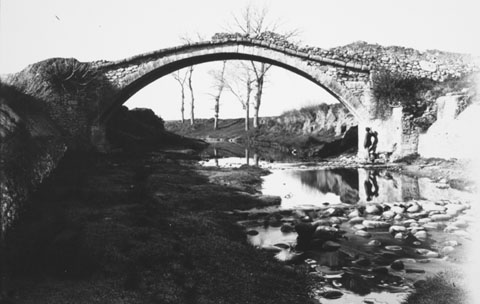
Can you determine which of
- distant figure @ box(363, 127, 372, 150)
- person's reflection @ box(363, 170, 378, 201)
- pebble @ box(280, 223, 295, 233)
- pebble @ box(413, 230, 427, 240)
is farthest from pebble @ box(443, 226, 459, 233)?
distant figure @ box(363, 127, 372, 150)

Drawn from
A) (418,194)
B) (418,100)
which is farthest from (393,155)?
(418,194)

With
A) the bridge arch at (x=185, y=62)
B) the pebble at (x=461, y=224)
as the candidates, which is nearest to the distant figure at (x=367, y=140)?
the bridge arch at (x=185, y=62)

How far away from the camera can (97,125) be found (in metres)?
17.2

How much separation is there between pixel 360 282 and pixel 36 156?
18.0 feet

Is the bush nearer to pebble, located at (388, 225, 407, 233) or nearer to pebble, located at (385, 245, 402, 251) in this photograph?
pebble, located at (388, 225, 407, 233)

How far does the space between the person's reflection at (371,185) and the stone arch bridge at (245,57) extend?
2332 millimetres

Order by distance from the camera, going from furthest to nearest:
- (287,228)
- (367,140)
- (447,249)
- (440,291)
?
(367,140), (287,228), (447,249), (440,291)

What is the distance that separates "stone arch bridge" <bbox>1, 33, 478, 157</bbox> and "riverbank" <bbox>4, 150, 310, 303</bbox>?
7031 mm

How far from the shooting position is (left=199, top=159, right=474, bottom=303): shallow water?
12.5 ft

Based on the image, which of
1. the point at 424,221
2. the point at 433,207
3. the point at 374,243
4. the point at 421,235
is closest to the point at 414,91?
the point at 433,207

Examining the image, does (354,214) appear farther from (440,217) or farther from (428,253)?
(428,253)

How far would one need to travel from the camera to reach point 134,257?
4.07 meters

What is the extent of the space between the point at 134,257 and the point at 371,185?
7.49 meters

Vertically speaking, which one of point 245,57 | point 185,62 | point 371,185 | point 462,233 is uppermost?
point 245,57
